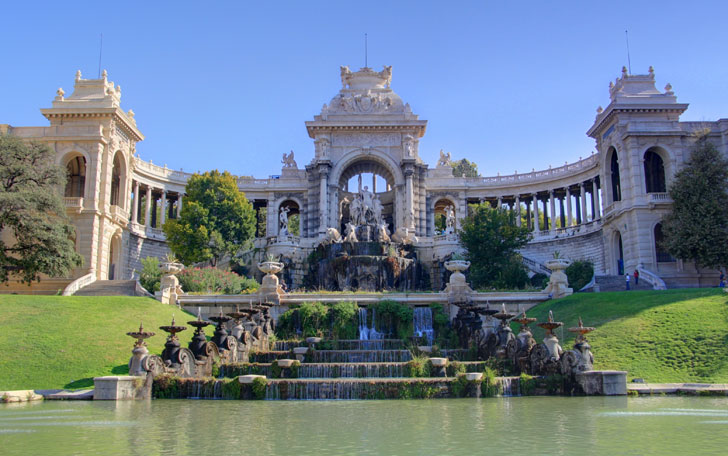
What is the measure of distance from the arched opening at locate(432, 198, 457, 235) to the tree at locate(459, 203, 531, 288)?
29.0ft

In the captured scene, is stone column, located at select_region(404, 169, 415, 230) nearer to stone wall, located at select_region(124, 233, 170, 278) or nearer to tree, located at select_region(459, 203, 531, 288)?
tree, located at select_region(459, 203, 531, 288)

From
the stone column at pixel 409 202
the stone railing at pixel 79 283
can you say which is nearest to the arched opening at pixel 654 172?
the stone column at pixel 409 202

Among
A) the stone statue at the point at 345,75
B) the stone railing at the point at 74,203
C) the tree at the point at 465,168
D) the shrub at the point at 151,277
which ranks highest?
the stone statue at the point at 345,75

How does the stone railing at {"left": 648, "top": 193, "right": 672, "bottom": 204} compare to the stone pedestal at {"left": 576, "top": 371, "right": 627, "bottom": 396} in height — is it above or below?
above

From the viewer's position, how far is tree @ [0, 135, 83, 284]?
34.5 metres

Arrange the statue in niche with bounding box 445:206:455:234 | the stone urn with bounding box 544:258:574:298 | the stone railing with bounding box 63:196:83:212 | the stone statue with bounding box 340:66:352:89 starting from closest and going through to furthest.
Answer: the stone urn with bounding box 544:258:574:298, the stone railing with bounding box 63:196:83:212, the statue in niche with bounding box 445:206:455:234, the stone statue with bounding box 340:66:352:89

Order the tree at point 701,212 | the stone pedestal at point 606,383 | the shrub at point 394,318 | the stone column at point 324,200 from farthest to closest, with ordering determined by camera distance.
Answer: the stone column at point 324,200
the tree at point 701,212
the shrub at point 394,318
the stone pedestal at point 606,383

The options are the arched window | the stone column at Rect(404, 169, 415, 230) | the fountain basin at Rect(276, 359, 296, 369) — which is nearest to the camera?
the fountain basin at Rect(276, 359, 296, 369)

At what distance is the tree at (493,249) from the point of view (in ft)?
145

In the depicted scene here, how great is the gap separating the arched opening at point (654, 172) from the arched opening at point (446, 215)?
56.3 feet

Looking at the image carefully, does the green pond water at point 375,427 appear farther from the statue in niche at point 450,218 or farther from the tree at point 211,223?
the statue in niche at point 450,218

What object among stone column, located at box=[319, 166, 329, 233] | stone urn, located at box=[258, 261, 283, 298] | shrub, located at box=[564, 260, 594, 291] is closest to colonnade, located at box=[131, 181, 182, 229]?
stone column, located at box=[319, 166, 329, 233]

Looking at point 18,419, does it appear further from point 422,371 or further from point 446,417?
point 422,371

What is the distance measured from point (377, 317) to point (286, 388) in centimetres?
1289
